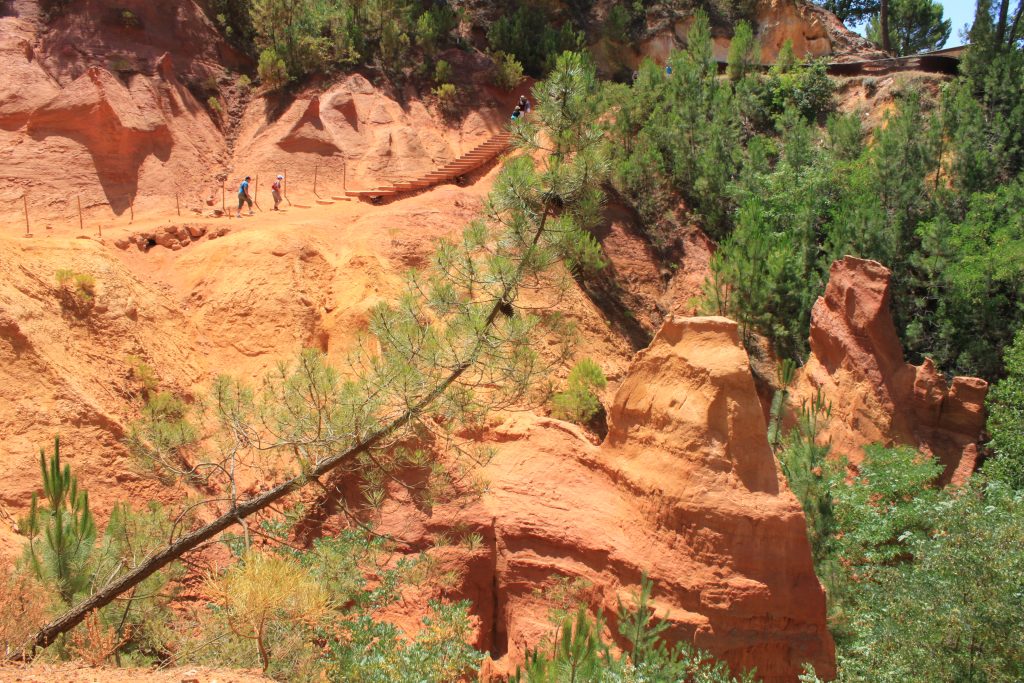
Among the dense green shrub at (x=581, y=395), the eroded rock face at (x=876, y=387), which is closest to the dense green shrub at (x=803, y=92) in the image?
the eroded rock face at (x=876, y=387)

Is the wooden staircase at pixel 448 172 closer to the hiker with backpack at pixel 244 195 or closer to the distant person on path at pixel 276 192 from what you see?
the distant person on path at pixel 276 192

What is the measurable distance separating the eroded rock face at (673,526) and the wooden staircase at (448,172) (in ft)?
39.5

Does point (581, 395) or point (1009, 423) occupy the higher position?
point (581, 395)

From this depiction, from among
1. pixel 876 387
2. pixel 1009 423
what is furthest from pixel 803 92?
pixel 1009 423

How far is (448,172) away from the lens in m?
25.0

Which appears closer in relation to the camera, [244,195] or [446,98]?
[244,195]

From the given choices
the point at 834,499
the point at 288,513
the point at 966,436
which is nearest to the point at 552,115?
the point at 288,513

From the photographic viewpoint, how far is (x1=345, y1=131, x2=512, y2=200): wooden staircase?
24.0 meters

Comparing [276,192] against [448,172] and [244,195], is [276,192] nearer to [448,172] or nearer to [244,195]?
[244,195]

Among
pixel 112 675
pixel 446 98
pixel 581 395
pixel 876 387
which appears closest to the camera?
pixel 112 675

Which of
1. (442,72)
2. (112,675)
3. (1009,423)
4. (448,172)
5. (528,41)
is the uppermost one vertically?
(528,41)

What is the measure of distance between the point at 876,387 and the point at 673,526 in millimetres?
8072

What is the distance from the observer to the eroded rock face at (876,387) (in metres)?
18.6

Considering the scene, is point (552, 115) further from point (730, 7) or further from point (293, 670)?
point (730, 7)
